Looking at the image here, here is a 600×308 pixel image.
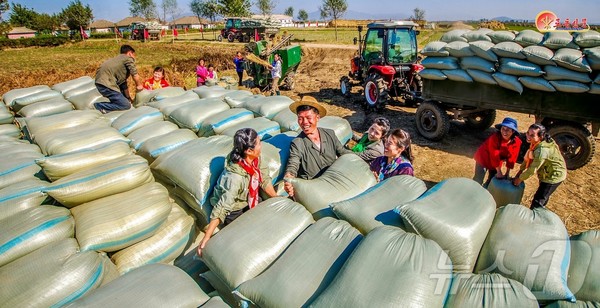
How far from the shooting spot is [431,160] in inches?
215

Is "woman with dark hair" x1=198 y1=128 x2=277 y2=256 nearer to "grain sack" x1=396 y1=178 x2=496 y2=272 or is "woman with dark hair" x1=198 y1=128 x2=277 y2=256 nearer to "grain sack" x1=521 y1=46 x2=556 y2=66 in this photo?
"grain sack" x1=396 y1=178 x2=496 y2=272

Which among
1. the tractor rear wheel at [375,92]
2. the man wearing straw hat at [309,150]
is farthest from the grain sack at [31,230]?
the tractor rear wheel at [375,92]

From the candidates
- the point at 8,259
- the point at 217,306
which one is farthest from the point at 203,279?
the point at 8,259

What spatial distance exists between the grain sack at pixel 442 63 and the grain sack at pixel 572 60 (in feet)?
4.42

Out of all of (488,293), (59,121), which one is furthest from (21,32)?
(488,293)

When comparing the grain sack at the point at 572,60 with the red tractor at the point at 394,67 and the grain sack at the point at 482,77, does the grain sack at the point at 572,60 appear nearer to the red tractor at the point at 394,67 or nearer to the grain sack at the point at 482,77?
the grain sack at the point at 482,77

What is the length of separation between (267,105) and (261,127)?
70 cm

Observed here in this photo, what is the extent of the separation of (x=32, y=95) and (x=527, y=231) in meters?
6.92

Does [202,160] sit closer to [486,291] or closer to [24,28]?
[486,291]

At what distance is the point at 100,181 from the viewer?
2730mm

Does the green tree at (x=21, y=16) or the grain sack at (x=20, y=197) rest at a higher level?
the green tree at (x=21, y=16)

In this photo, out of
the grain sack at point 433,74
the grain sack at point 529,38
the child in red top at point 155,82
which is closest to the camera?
the grain sack at point 529,38

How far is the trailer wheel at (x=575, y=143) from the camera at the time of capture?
179 inches

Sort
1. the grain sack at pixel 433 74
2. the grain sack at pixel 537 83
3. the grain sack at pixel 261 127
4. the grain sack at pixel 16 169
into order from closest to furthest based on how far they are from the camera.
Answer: the grain sack at pixel 16 169 → the grain sack at pixel 261 127 → the grain sack at pixel 537 83 → the grain sack at pixel 433 74
